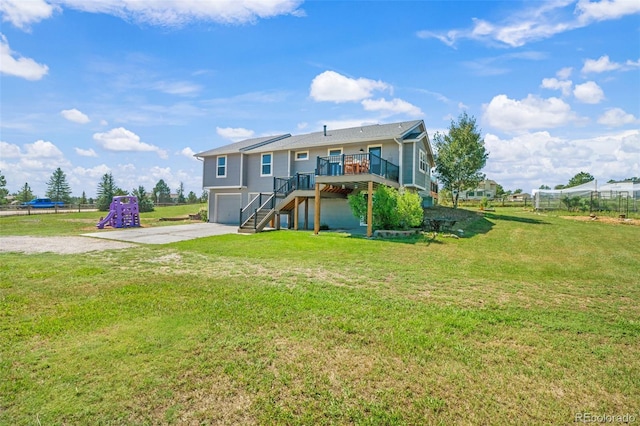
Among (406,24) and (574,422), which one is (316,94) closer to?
(406,24)

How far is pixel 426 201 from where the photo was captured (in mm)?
23531

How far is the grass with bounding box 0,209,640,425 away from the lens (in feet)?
8.29

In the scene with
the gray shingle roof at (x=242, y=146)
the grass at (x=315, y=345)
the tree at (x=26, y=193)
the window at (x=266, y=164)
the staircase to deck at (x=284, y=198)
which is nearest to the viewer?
the grass at (x=315, y=345)

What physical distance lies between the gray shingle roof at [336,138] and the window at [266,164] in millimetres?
518

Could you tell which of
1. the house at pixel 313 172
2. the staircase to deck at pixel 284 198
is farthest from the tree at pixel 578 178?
the staircase to deck at pixel 284 198

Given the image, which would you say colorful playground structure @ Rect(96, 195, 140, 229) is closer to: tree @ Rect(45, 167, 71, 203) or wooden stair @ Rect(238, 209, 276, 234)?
wooden stair @ Rect(238, 209, 276, 234)

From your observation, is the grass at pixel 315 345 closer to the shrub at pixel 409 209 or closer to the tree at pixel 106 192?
the shrub at pixel 409 209

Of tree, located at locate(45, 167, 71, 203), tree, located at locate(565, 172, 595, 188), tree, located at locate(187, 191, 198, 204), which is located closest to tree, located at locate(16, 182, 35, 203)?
tree, located at locate(45, 167, 71, 203)

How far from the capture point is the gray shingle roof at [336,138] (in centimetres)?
1719

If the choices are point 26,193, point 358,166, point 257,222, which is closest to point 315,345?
point 358,166

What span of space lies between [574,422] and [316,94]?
19.4 m

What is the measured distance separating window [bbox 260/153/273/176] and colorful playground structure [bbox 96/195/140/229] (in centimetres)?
881

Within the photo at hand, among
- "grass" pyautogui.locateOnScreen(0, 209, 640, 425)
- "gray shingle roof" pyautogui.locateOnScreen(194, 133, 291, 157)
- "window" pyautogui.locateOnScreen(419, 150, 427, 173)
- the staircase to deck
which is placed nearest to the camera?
"grass" pyautogui.locateOnScreen(0, 209, 640, 425)

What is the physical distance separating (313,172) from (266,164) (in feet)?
12.8
